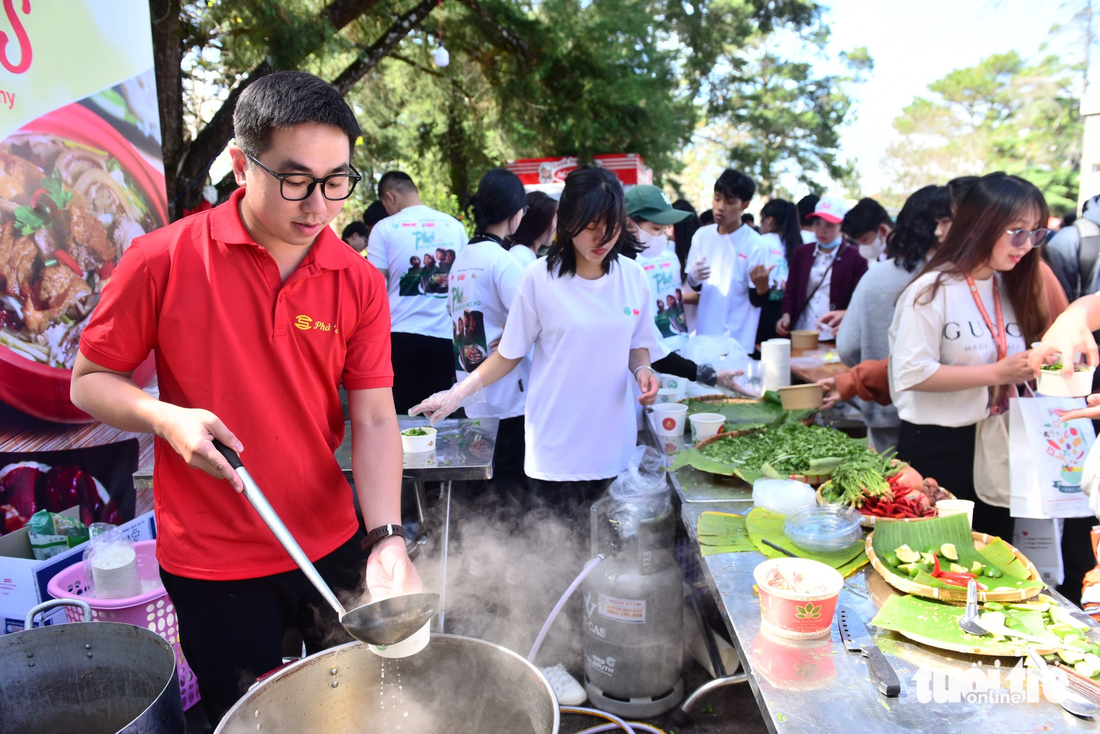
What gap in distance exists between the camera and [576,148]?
36.0 feet

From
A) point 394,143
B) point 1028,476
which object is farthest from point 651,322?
point 394,143

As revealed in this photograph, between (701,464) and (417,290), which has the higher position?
(417,290)

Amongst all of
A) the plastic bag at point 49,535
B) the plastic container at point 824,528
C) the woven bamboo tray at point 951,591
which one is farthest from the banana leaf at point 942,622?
the plastic bag at point 49,535

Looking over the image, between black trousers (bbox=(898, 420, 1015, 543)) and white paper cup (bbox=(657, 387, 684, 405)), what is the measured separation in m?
1.21

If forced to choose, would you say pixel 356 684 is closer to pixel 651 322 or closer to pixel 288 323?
pixel 288 323

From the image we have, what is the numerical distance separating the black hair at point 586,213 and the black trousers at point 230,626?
1616 mm

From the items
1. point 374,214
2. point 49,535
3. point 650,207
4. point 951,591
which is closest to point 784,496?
point 951,591

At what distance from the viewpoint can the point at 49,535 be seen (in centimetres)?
291

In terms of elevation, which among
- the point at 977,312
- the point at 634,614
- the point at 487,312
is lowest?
the point at 634,614

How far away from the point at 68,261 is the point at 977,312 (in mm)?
3717

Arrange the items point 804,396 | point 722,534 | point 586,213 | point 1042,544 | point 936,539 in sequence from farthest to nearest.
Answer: point 804,396
point 1042,544
point 586,213
point 722,534
point 936,539

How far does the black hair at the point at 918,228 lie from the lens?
367 centimetres

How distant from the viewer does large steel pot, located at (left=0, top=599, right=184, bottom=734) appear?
1.36 meters

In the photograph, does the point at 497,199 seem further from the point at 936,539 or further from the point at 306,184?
the point at 936,539
